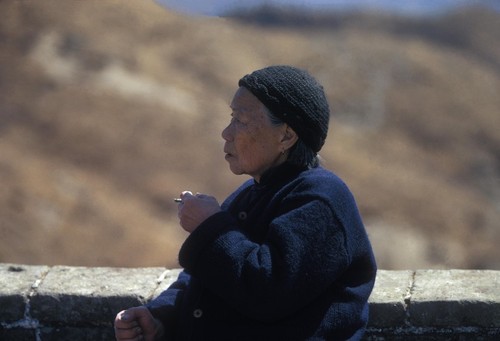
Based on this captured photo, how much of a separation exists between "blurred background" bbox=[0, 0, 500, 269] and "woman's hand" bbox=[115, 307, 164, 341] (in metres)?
12.8

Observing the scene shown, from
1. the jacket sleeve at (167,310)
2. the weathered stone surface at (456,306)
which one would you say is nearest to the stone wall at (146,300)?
the weathered stone surface at (456,306)

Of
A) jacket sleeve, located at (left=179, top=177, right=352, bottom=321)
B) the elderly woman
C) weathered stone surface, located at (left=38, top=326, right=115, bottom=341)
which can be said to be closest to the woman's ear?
the elderly woman

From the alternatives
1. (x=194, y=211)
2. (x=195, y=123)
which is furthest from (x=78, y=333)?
(x=195, y=123)

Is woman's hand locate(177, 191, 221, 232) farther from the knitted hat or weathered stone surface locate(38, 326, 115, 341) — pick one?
weathered stone surface locate(38, 326, 115, 341)

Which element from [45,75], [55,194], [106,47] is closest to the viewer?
[55,194]

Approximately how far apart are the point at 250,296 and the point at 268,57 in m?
24.8

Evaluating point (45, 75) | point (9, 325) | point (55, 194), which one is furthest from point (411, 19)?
point (9, 325)

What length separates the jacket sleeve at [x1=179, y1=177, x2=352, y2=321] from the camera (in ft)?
6.75

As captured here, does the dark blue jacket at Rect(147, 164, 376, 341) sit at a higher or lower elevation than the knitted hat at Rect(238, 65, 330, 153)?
lower

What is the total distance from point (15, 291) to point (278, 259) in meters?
1.32

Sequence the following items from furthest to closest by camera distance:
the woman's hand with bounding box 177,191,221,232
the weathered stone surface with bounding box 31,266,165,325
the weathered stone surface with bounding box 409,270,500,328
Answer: the weathered stone surface with bounding box 31,266,165,325, the weathered stone surface with bounding box 409,270,500,328, the woman's hand with bounding box 177,191,221,232

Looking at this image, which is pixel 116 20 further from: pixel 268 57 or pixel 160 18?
pixel 268 57

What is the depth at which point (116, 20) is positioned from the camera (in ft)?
79.1

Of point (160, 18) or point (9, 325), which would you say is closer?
point (9, 325)
